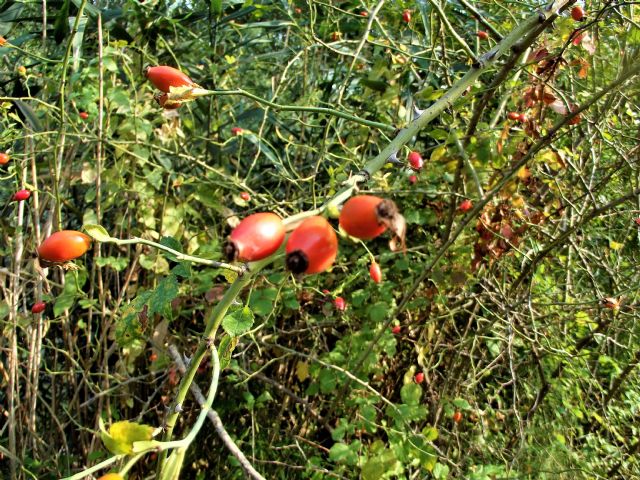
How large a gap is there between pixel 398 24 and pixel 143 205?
1.32 m

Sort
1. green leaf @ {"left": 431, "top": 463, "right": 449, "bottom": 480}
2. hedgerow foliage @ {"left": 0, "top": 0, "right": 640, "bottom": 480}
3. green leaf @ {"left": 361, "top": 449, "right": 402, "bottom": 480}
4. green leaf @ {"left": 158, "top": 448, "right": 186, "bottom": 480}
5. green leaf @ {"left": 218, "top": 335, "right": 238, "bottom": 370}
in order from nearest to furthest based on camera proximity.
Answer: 1. green leaf @ {"left": 158, "top": 448, "right": 186, "bottom": 480}
2. green leaf @ {"left": 218, "top": 335, "right": 238, "bottom": 370}
3. green leaf @ {"left": 361, "top": 449, "right": 402, "bottom": 480}
4. green leaf @ {"left": 431, "top": 463, "right": 449, "bottom": 480}
5. hedgerow foliage @ {"left": 0, "top": 0, "right": 640, "bottom": 480}

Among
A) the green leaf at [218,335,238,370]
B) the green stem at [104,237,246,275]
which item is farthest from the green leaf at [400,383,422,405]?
the green stem at [104,237,246,275]

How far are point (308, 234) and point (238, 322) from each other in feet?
0.80

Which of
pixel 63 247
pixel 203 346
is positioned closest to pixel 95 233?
pixel 63 247

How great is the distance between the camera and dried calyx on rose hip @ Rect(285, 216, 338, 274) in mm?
497

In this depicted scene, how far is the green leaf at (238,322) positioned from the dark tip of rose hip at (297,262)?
19 cm

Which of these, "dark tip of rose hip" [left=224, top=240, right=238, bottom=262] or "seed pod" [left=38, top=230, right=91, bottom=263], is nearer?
"dark tip of rose hip" [left=224, top=240, right=238, bottom=262]

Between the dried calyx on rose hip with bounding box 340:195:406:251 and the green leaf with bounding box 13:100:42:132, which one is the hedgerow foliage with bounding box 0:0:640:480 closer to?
the green leaf with bounding box 13:100:42:132

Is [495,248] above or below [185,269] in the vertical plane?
below

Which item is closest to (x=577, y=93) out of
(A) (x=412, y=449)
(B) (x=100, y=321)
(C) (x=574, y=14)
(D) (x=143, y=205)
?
(C) (x=574, y=14)

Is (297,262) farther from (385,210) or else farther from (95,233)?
(95,233)

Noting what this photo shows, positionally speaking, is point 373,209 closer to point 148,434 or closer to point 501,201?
point 148,434

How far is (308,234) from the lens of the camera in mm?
497

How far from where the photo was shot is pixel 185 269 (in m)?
0.74
